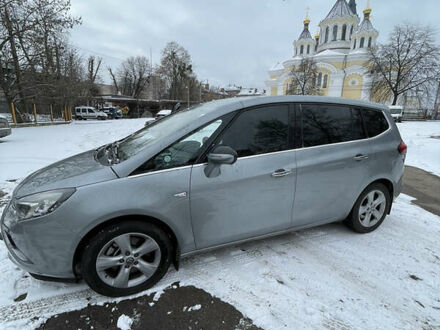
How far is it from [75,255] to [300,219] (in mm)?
2157

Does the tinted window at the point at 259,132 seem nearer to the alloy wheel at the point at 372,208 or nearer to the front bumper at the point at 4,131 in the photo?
the alloy wheel at the point at 372,208

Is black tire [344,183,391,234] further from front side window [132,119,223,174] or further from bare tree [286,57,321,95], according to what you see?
bare tree [286,57,321,95]

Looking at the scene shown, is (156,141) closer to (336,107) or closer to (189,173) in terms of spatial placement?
(189,173)

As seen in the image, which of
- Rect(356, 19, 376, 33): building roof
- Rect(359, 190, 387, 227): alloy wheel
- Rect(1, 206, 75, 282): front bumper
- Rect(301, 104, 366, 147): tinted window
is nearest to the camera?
Rect(1, 206, 75, 282): front bumper

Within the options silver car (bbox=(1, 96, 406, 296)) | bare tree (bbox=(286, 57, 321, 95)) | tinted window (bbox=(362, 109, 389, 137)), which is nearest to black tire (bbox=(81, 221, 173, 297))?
silver car (bbox=(1, 96, 406, 296))

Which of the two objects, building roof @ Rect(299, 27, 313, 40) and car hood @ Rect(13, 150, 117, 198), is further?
building roof @ Rect(299, 27, 313, 40)

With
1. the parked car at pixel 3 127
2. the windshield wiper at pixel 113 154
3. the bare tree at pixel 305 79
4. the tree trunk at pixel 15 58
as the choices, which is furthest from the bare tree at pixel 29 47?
the bare tree at pixel 305 79

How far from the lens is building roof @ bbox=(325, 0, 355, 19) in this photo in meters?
47.6

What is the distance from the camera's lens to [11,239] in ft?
6.11

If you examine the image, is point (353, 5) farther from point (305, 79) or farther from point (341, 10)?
point (305, 79)

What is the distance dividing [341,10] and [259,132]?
60721mm

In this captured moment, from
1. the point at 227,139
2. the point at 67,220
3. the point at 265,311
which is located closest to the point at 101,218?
the point at 67,220

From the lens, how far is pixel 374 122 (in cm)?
290

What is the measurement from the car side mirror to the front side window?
0.51 feet
